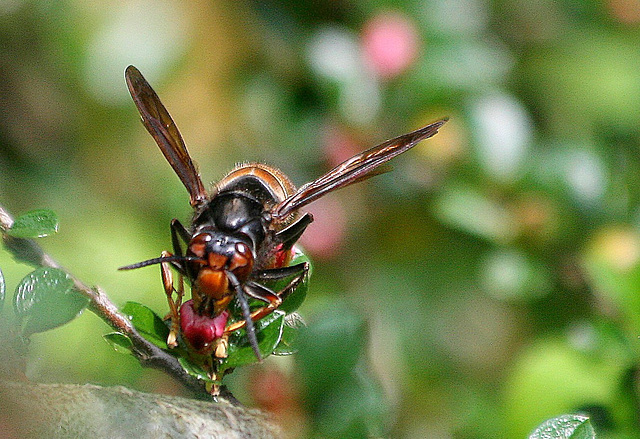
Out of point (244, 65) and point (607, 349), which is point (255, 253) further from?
point (244, 65)

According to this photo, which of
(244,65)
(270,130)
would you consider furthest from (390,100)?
(244,65)

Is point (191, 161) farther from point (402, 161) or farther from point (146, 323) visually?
point (402, 161)

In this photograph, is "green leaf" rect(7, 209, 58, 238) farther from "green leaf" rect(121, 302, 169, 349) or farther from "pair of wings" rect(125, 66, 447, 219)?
"pair of wings" rect(125, 66, 447, 219)

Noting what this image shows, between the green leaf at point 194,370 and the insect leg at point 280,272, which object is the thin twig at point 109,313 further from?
the insect leg at point 280,272

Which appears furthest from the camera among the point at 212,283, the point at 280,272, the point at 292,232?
the point at 292,232

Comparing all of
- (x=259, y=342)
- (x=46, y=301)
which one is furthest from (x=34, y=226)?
(x=259, y=342)

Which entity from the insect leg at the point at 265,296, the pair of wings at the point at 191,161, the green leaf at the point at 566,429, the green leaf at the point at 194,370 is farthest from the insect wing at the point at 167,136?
the green leaf at the point at 566,429
